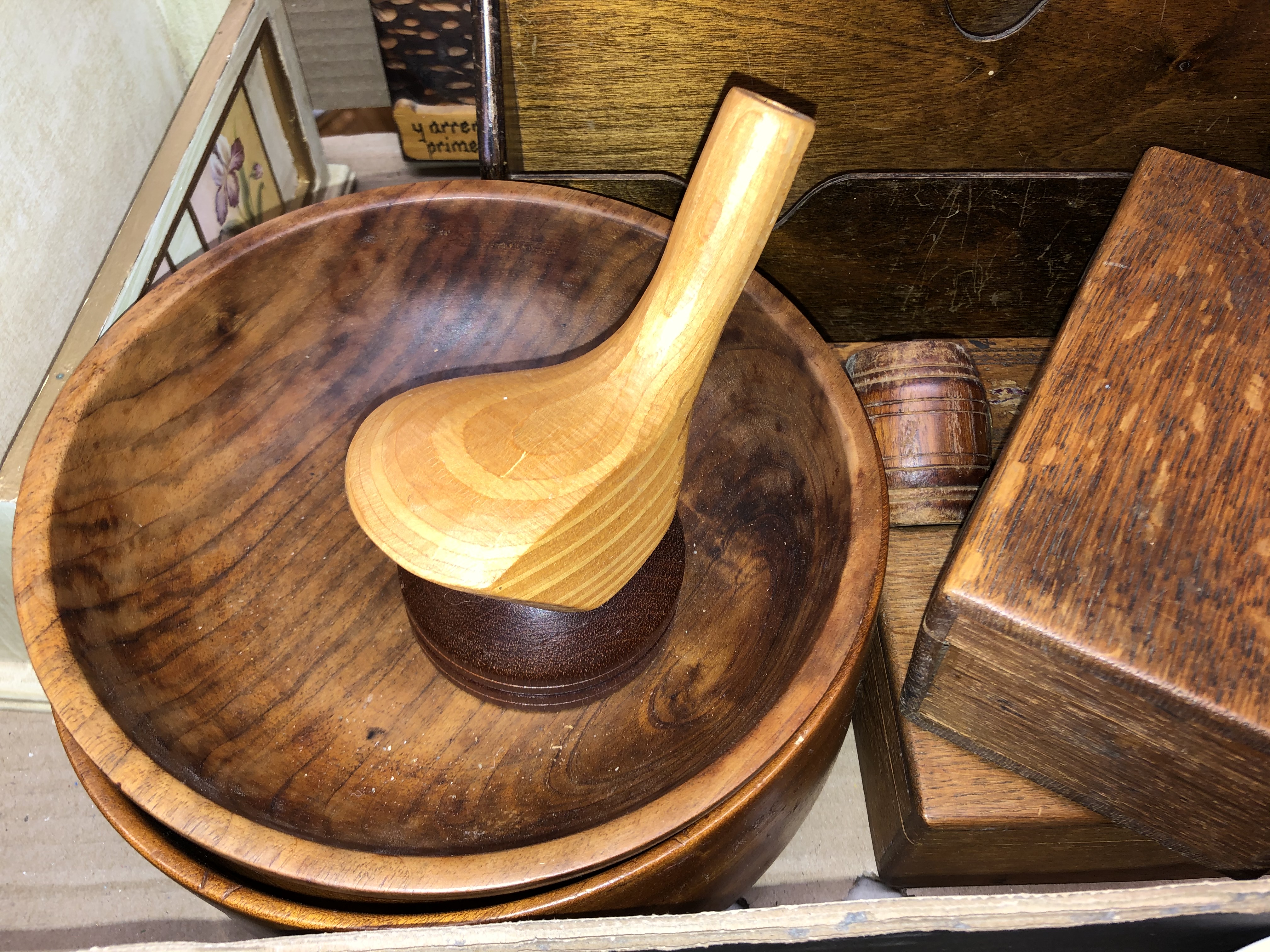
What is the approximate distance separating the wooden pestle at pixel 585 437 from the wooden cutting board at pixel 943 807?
0.54ft

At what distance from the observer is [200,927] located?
25.8 inches

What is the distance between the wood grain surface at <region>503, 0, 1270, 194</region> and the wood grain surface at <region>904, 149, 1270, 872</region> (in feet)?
0.54

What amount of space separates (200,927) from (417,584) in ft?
1.08

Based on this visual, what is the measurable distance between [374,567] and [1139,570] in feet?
1.21

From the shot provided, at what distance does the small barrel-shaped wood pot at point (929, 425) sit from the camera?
0.61m

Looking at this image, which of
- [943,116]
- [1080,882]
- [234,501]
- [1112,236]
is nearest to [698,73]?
[943,116]

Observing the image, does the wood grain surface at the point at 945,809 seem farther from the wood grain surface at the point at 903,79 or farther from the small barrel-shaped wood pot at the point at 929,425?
the wood grain surface at the point at 903,79

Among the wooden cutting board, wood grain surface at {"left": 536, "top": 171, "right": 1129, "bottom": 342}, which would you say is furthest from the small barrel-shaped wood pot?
wood grain surface at {"left": 536, "top": 171, "right": 1129, "bottom": 342}

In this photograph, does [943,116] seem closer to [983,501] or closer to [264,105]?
[983,501]

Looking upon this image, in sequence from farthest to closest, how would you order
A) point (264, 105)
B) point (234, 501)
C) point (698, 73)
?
1. point (264, 105)
2. point (698, 73)
3. point (234, 501)

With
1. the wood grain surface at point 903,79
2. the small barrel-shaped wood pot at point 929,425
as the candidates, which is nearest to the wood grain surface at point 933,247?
the wood grain surface at point 903,79

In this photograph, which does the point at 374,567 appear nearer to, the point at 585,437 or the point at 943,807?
the point at 585,437

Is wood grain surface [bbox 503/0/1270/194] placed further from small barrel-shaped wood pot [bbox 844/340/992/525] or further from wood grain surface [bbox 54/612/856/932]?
wood grain surface [bbox 54/612/856/932]

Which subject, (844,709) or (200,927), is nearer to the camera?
(844,709)
